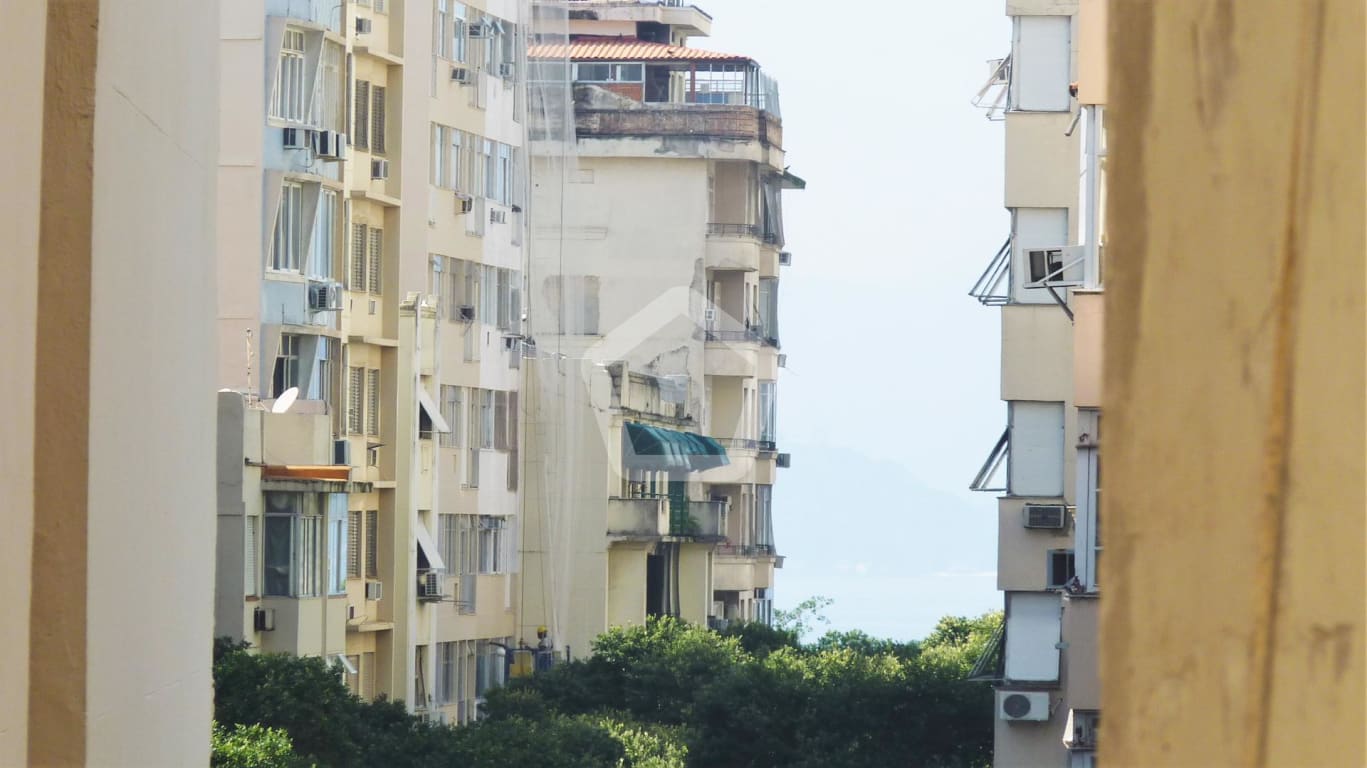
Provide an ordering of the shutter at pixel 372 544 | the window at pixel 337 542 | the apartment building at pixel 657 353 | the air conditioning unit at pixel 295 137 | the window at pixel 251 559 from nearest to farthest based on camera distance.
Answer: the window at pixel 251 559
the window at pixel 337 542
the air conditioning unit at pixel 295 137
the shutter at pixel 372 544
the apartment building at pixel 657 353

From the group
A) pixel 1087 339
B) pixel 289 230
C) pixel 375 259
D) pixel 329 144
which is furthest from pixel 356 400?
pixel 1087 339

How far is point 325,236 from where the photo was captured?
1671 inches

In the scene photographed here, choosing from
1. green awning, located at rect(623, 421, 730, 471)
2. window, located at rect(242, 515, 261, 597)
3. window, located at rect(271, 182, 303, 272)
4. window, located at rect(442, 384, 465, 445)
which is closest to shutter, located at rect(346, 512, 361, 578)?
window, located at rect(442, 384, 465, 445)

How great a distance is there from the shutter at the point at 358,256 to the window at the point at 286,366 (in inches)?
165

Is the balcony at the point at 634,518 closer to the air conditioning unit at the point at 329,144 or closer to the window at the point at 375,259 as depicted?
the window at the point at 375,259

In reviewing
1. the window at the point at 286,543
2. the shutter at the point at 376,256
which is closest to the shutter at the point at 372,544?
the shutter at the point at 376,256

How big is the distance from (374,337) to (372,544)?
4.20m

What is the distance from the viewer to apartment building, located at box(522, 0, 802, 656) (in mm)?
59562

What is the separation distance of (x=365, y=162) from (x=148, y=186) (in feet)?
139

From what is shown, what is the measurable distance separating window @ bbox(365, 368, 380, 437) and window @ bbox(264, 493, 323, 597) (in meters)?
8.97

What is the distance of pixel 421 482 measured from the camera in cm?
4912

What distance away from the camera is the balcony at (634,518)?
63906mm

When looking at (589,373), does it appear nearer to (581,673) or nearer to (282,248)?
(581,673)

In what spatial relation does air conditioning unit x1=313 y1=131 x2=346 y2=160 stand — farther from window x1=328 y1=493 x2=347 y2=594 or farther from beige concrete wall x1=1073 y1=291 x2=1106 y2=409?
beige concrete wall x1=1073 y1=291 x2=1106 y2=409
